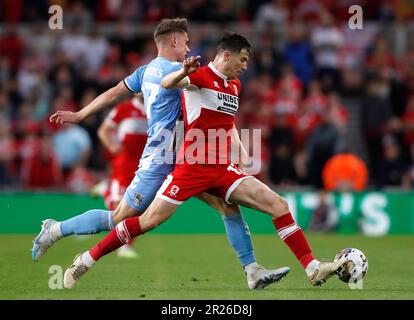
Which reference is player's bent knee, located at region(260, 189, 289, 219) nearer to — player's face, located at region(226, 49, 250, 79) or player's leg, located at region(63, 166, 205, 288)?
player's leg, located at region(63, 166, 205, 288)

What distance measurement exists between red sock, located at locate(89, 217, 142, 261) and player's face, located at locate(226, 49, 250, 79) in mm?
1569

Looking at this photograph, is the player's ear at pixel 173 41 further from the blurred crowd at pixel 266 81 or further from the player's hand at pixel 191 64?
the blurred crowd at pixel 266 81

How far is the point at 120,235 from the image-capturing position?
9000mm

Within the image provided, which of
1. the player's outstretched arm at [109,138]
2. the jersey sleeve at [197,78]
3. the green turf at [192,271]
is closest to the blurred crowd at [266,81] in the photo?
the green turf at [192,271]

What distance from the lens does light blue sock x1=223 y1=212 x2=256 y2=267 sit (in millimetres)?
9305

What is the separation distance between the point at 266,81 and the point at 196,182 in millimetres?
11213

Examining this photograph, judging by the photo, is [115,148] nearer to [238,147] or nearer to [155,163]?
[155,163]

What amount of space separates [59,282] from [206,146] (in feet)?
6.30

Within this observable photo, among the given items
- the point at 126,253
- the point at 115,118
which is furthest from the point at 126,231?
the point at 126,253

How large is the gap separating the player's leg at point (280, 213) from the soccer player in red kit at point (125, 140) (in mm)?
3949

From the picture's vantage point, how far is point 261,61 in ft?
66.7
